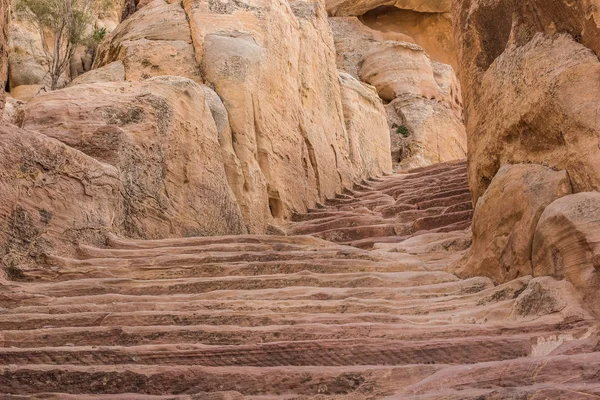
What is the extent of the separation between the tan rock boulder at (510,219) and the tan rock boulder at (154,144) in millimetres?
2978

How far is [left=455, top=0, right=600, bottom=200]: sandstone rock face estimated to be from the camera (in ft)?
15.8

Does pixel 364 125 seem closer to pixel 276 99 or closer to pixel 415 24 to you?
pixel 276 99

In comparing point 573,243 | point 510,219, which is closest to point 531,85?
point 510,219

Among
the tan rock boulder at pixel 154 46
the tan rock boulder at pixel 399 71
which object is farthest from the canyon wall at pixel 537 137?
the tan rock boulder at pixel 399 71

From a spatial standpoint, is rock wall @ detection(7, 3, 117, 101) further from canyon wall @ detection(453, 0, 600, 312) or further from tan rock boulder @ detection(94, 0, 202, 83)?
canyon wall @ detection(453, 0, 600, 312)

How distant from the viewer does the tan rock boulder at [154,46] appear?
10.6m

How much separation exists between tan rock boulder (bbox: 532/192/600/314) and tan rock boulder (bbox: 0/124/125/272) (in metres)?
3.48

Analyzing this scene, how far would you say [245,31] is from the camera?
11078 mm

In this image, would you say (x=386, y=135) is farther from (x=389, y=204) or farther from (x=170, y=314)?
(x=170, y=314)

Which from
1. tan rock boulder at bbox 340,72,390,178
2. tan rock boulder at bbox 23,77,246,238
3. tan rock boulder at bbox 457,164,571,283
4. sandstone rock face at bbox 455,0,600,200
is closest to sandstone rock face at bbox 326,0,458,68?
tan rock boulder at bbox 340,72,390,178

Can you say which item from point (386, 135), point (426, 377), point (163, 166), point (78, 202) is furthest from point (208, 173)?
point (386, 135)

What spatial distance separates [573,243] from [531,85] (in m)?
1.62

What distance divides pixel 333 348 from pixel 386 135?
1252cm

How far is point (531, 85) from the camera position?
213 inches
